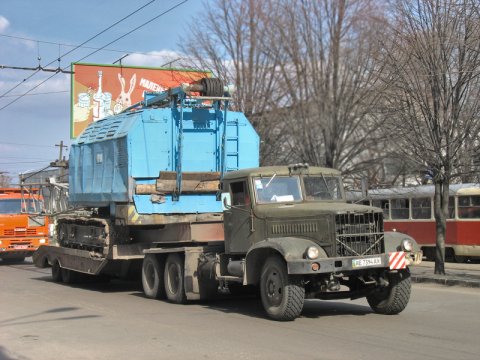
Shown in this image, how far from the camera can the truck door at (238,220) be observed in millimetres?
10102

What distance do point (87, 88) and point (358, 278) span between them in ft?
69.2

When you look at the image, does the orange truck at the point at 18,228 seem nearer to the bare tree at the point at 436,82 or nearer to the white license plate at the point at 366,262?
the bare tree at the point at 436,82

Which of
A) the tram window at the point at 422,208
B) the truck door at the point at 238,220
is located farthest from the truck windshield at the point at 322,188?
the tram window at the point at 422,208

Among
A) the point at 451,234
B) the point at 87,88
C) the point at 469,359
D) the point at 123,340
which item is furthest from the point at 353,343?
the point at 87,88

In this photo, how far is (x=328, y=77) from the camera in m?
19.2

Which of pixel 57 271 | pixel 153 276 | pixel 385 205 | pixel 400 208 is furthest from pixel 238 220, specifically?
pixel 385 205

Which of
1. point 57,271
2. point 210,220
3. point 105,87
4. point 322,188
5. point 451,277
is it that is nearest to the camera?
point 322,188

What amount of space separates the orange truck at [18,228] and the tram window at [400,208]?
1346 centimetres

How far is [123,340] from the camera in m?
7.90

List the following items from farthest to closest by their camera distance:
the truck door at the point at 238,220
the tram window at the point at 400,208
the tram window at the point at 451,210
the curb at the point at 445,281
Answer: the tram window at the point at 400,208 → the tram window at the point at 451,210 → the curb at the point at 445,281 → the truck door at the point at 238,220

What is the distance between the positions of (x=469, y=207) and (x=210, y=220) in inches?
502

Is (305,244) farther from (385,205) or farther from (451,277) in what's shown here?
(385,205)

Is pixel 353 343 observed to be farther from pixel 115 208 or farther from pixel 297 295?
pixel 115 208

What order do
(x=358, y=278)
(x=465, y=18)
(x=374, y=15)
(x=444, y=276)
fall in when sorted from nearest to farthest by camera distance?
(x=358, y=278)
(x=465, y=18)
(x=444, y=276)
(x=374, y=15)
